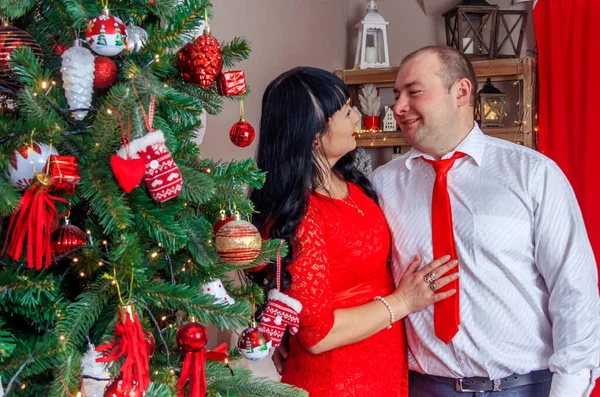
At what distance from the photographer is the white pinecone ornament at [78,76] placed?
896 mm

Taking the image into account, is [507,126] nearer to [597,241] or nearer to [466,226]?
[597,241]

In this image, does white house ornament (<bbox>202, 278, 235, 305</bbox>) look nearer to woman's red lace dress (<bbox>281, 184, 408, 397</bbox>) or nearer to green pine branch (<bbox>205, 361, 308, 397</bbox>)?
green pine branch (<bbox>205, 361, 308, 397</bbox>)

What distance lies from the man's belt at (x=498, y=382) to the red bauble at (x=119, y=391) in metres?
0.98

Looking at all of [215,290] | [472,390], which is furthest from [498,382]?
[215,290]

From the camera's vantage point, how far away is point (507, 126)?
140 inches

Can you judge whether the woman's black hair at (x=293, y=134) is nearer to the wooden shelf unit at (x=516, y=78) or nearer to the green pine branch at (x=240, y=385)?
the green pine branch at (x=240, y=385)

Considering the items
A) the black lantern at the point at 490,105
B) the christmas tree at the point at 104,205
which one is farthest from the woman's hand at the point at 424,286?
the black lantern at the point at 490,105

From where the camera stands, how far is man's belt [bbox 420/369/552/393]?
1577 mm

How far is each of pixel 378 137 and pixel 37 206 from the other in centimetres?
296

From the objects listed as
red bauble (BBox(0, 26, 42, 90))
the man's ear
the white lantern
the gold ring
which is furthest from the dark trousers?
the white lantern

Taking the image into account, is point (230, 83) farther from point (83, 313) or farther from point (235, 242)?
point (83, 313)

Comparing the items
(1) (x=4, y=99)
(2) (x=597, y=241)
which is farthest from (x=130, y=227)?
(2) (x=597, y=241)

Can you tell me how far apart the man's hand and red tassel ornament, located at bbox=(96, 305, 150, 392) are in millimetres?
824

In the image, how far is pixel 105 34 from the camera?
0.91 meters
